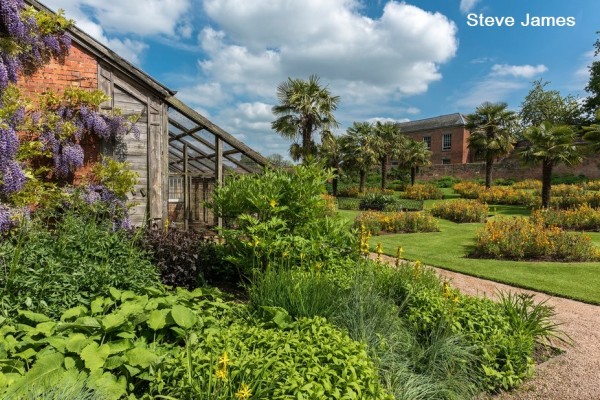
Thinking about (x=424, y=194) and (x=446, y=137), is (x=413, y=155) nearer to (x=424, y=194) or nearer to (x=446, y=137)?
(x=424, y=194)

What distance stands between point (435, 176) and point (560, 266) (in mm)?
31795

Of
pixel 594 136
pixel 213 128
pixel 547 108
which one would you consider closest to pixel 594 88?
pixel 547 108

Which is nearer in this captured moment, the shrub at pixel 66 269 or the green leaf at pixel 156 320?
the green leaf at pixel 156 320

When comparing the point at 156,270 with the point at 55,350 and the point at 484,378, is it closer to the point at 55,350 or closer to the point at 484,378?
the point at 55,350

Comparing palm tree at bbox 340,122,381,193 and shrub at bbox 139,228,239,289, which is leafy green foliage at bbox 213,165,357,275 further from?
palm tree at bbox 340,122,381,193

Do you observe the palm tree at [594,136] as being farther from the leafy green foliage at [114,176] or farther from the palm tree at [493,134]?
the leafy green foliage at [114,176]

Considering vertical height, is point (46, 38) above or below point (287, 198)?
above

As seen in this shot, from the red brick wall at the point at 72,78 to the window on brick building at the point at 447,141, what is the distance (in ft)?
158

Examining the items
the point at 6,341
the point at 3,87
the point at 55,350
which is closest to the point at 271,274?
the point at 55,350

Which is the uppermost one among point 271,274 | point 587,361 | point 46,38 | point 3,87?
point 46,38

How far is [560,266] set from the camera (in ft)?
27.1

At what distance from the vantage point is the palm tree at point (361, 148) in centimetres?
3148

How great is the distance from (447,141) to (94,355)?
52.0 meters

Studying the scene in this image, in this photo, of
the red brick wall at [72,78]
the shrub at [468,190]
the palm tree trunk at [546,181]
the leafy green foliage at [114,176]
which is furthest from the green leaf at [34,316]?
the shrub at [468,190]
